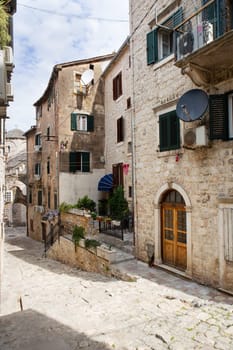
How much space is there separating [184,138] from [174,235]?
11.5ft

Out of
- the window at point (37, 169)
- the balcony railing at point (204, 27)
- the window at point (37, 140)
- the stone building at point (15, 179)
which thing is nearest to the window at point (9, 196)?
the stone building at point (15, 179)

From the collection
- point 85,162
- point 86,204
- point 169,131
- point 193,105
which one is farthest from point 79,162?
point 193,105

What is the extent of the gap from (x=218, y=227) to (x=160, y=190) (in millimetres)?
2730

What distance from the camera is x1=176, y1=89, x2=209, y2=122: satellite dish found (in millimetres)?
7656

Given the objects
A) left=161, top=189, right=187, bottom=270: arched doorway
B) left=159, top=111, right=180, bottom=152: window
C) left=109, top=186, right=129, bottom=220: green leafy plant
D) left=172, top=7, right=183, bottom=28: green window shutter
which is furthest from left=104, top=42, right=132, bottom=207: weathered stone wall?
left=172, top=7, right=183, bottom=28: green window shutter

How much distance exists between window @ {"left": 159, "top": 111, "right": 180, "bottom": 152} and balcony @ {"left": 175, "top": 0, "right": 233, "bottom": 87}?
63.6 inches

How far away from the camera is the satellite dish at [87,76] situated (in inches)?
759

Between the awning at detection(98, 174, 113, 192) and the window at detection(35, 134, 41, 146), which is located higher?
the window at detection(35, 134, 41, 146)

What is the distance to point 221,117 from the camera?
24.7 feet

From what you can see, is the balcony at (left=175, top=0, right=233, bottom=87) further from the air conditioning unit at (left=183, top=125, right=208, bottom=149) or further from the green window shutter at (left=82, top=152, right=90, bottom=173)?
the green window shutter at (left=82, top=152, right=90, bottom=173)

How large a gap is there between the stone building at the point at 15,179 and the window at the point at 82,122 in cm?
1315

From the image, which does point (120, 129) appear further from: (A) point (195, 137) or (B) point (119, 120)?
(A) point (195, 137)

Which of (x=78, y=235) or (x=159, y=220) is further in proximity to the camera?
(x=78, y=235)

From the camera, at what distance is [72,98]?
19.2 metres
